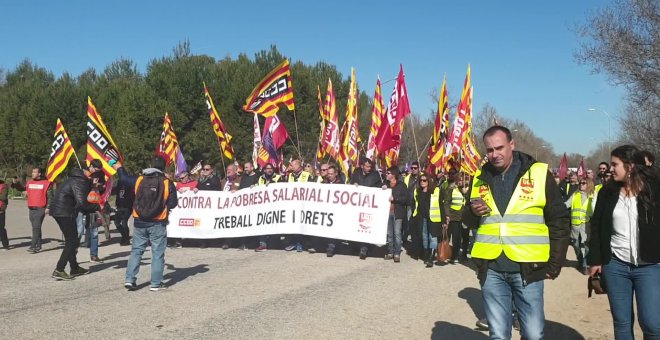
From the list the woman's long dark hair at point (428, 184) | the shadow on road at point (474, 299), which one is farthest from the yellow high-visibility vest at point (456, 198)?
the shadow on road at point (474, 299)

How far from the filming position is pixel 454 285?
28.6 feet

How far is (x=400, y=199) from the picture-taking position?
11039 mm

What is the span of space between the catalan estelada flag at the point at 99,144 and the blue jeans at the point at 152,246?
5.52m

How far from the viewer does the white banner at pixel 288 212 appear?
1141cm

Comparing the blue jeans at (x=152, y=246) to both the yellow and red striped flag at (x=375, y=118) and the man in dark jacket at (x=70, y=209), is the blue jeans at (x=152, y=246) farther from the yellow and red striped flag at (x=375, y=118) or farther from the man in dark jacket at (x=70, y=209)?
the yellow and red striped flag at (x=375, y=118)

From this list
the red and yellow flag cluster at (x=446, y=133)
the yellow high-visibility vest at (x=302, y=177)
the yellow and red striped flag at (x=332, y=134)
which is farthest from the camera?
the yellow and red striped flag at (x=332, y=134)

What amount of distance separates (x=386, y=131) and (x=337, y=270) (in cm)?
502

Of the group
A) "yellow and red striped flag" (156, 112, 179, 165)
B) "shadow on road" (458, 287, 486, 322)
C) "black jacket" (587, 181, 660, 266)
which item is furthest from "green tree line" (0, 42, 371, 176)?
"black jacket" (587, 181, 660, 266)

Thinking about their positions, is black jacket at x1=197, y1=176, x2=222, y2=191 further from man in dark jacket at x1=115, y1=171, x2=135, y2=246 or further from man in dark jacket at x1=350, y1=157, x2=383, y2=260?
man in dark jacket at x1=350, y1=157, x2=383, y2=260

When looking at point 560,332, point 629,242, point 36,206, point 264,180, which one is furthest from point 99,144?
point 629,242

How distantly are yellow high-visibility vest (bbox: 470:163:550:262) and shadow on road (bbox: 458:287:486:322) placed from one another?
10.6 feet

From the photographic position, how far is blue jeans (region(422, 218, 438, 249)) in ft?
35.1

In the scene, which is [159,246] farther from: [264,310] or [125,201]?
[125,201]

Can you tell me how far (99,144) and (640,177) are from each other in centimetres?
1163
